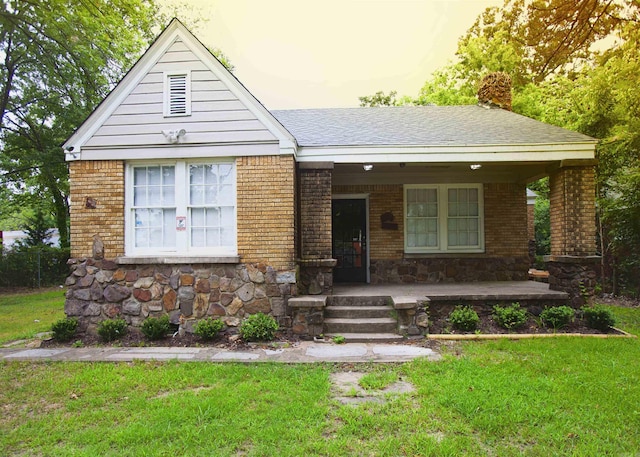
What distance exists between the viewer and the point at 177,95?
653cm

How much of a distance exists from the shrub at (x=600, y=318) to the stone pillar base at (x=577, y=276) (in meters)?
0.41

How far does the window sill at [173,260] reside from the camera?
629cm

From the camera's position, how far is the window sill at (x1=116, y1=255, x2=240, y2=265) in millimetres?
6289

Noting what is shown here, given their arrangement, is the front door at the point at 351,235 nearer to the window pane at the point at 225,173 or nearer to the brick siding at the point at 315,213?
the brick siding at the point at 315,213

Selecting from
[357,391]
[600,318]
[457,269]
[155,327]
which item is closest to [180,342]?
[155,327]

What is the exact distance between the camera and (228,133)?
21.1 ft

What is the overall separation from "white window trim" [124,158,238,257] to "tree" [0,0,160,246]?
5.53m

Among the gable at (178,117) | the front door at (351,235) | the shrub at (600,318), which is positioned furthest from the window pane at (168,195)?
the shrub at (600,318)

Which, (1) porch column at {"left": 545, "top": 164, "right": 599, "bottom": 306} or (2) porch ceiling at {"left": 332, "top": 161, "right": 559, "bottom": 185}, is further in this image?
(2) porch ceiling at {"left": 332, "top": 161, "right": 559, "bottom": 185}

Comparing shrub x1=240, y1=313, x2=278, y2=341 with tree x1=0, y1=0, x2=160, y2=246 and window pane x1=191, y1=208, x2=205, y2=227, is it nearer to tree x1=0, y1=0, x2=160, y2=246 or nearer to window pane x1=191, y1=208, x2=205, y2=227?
window pane x1=191, y1=208, x2=205, y2=227

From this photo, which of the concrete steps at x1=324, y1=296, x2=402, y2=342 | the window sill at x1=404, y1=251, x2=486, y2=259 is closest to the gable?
the concrete steps at x1=324, y1=296, x2=402, y2=342

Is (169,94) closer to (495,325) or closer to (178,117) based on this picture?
(178,117)

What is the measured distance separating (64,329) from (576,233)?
344 inches

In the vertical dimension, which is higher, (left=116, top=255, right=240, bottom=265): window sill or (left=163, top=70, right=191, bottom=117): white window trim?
(left=163, top=70, right=191, bottom=117): white window trim
